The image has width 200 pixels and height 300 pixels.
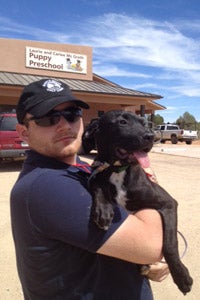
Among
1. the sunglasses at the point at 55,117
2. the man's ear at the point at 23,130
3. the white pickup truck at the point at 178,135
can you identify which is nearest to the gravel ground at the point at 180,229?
the man's ear at the point at 23,130

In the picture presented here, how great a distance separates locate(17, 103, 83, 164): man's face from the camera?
77.8 inches

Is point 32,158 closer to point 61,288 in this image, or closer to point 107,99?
point 61,288

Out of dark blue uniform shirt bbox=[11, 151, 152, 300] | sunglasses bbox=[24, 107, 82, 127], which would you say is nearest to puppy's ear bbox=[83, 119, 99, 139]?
sunglasses bbox=[24, 107, 82, 127]

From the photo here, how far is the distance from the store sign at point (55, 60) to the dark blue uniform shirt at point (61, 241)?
19923 mm

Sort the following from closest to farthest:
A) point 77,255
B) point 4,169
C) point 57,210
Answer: point 57,210
point 77,255
point 4,169

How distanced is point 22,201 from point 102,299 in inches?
24.2

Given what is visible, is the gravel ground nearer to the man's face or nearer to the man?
the man

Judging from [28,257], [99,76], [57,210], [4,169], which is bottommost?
[4,169]

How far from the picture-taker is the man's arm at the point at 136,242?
166cm

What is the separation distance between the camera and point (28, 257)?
1816 mm

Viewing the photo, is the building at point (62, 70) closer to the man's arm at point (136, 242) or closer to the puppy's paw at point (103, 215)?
the puppy's paw at point (103, 215)

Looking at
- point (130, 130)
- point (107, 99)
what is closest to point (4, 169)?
point (107, 99)

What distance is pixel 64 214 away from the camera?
163cm

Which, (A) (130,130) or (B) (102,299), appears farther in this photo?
(A) (130,130)
